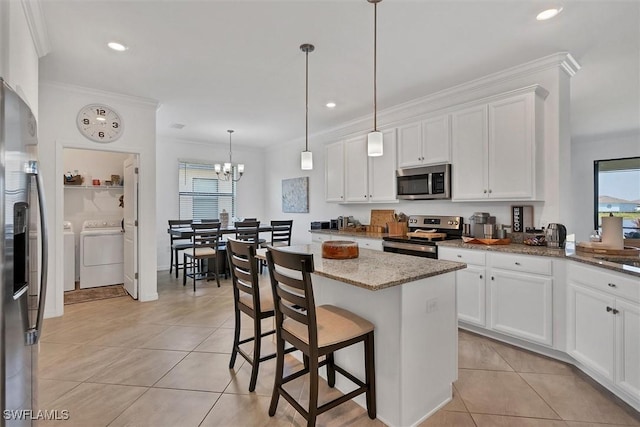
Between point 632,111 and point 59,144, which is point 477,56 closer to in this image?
point 632,111

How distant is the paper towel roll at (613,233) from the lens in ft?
8.06

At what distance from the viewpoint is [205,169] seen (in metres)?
6.71

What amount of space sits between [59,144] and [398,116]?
13.8 feet

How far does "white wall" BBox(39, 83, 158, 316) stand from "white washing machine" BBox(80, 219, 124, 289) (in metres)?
1.09

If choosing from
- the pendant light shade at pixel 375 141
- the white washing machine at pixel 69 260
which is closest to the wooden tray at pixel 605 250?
the pendant light shade at pixel 375 141

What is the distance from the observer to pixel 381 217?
4707mm

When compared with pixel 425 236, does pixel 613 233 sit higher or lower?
higher

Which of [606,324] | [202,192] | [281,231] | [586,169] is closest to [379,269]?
[606,324]

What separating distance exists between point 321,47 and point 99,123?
296 centimetres

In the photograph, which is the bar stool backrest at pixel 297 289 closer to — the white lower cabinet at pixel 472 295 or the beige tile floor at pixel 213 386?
the beige tile floor at pixel 213 386

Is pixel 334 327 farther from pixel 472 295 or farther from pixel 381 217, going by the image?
pixel 381 217

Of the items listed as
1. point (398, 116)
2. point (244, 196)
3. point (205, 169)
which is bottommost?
point (244, 196)

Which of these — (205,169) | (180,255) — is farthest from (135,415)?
(205,169)

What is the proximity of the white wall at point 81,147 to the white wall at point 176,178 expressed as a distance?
6.73 feet
